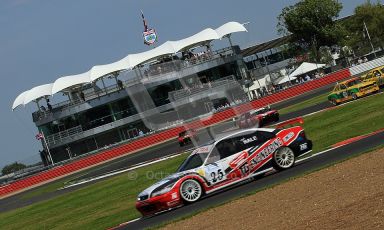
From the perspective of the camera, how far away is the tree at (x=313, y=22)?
9269 cm

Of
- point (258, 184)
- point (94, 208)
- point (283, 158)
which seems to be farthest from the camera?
point (94, 208)

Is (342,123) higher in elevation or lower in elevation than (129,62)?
lower

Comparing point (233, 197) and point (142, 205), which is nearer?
point (233, 197)

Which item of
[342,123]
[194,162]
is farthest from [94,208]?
[342,123]

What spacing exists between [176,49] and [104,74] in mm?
8852

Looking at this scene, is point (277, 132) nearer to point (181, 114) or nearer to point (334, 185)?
point (334, 185)

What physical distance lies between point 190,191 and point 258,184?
1.70 meters

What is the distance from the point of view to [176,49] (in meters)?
76.0

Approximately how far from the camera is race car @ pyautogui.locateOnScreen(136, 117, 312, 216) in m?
16.0

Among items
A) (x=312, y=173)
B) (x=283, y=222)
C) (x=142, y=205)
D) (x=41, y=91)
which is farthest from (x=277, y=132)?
(x=41, y=91)

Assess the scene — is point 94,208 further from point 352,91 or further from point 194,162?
point 352,91

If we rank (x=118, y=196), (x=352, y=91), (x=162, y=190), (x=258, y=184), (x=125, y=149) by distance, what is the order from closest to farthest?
1. (x=258, y=184)
2. (x=162, y=190)
3. (x=118, y=196)
4. (x=352, y=91)
5. (x=125, y=149)

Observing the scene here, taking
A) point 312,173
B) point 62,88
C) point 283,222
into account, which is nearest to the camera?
point 283,222

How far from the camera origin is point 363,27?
94125 mm
